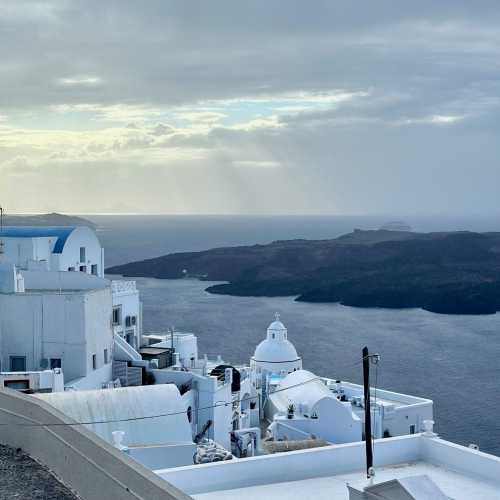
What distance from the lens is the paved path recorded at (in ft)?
18.6

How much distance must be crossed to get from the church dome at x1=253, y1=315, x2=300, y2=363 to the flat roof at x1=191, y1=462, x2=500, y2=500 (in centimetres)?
1758

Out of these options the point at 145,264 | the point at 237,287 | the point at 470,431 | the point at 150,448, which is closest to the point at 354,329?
the point at 470,431

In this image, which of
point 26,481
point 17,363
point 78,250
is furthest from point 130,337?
point 26,481

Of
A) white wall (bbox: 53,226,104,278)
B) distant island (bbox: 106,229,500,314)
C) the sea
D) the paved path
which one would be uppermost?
white wall (bbox: 53,226,104,278)

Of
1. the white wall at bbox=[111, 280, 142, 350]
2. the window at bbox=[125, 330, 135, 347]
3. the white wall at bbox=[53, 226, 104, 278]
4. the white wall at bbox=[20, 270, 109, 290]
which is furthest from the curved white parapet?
the white wall at bbox=[53, 226, 104, 278]

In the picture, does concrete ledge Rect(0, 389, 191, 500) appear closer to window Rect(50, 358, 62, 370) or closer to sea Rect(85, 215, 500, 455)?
window Rect(50, 358, 62, 370)

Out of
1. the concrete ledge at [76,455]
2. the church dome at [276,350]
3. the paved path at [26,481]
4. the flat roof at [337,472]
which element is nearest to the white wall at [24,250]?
the church dome at [276,350]

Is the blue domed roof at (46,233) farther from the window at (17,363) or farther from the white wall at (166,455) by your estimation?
the white wall at (166,455)

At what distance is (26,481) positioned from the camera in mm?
6004

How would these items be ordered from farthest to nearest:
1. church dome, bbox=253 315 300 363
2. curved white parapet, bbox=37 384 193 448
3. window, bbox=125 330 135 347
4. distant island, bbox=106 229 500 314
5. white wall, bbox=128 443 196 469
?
distant island, bbox=106 229 500 314, church dome, bbox=253 315 300 363, window, bbox=125 330 135 347, curved white parapet, bbox=37 384 193 448, white wall, bbox=128 443 196 469

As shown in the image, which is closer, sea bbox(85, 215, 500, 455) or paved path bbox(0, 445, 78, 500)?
paved path bbox(0, 445, 78, 500)

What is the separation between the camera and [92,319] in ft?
57.8

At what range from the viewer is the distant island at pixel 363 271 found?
79125 millimetres

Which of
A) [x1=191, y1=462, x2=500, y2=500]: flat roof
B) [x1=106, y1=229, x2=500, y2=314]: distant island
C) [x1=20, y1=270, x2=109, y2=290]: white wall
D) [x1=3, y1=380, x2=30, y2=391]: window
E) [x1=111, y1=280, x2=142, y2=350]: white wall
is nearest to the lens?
[x1=191, y1=462, x2=500, y2=500]: flat roof
